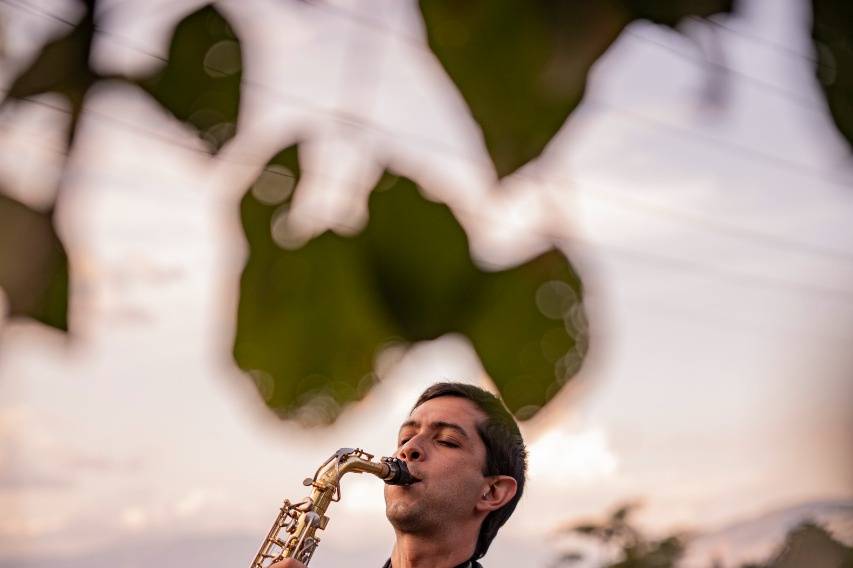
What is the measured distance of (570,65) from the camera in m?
0.72

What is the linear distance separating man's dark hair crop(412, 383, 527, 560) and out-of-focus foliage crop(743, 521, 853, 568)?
181cm

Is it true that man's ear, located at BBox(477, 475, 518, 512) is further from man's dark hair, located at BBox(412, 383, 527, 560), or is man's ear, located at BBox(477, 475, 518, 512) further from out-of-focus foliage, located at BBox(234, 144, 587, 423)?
out-of-focus foliage, located at BBox(234, 144, 587, 423)

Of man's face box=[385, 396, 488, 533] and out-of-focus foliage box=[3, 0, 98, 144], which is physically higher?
man's face box=[385, 396, 488, 533]

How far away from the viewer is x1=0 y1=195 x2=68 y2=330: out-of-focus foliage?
636 mm

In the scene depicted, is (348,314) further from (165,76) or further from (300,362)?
(165,76)

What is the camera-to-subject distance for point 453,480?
2.98m

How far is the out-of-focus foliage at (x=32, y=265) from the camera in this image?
64 cm

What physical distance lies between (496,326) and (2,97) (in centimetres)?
34

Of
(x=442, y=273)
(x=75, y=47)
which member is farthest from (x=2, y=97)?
(x=442, y=273)

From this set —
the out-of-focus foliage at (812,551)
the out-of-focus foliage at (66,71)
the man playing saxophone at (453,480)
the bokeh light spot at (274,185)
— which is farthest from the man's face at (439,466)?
the out-of-focus foliage at (66,71)

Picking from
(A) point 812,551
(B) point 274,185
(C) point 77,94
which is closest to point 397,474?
(A) point 812,551

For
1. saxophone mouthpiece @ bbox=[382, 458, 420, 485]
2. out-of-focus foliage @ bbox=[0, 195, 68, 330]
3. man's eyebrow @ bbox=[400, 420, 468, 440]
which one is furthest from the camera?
man's eyebrow @ bbox=[400, 420, 468, 440]

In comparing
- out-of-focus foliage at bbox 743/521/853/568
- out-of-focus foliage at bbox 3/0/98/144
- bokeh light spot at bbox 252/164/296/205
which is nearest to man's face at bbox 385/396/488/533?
out-of-focus foliage at bbox 743/521/853/568

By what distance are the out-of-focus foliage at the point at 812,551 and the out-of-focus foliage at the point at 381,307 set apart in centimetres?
36
